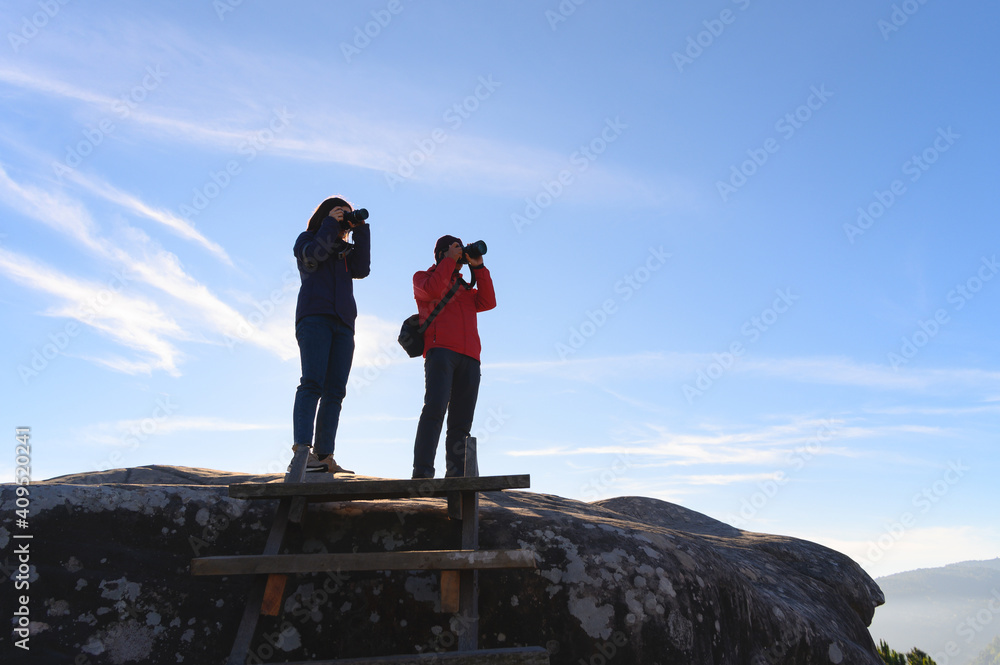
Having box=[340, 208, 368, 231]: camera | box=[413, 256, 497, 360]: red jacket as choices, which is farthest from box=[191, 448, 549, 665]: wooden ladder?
box=[340, 208, 368, 231]: camera

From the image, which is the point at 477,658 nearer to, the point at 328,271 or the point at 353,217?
Answer: the point at 328,271

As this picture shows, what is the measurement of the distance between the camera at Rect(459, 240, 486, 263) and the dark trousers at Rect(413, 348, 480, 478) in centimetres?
109

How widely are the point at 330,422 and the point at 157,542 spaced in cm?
182

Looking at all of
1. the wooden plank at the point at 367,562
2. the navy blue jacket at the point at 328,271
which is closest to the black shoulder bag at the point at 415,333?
the navy blue jacket at the point at 328,271

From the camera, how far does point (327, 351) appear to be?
586 centimetres

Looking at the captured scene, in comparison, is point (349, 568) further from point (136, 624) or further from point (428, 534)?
point (136, 624)

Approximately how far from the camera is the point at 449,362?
250 inches

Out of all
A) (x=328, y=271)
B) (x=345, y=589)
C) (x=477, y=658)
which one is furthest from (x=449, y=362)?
(x=477, y=658)

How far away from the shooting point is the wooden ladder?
3.10 meters

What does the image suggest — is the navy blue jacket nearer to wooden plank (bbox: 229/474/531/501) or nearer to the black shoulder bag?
the black shoulder bag

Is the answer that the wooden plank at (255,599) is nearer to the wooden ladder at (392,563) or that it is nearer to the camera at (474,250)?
the wooden ladder at (392,563)

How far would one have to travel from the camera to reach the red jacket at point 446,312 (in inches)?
253

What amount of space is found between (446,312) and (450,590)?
3.33 meters

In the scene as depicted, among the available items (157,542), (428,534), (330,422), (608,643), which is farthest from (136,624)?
(608,643)
